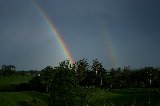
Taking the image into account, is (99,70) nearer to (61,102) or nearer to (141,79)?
(141,79)

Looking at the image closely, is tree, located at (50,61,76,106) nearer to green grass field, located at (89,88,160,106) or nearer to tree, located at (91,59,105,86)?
green grass field, located at (89,88,160,106)

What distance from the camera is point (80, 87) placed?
30906 mm

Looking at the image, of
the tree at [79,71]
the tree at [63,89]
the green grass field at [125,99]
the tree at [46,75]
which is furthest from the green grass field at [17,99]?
the tree at [63,89]

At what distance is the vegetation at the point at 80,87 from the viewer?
1155 inches

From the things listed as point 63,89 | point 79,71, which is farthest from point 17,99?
point 63,89

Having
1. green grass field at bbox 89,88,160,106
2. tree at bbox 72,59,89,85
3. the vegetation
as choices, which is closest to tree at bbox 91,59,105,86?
the vegetation

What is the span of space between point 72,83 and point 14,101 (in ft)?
215

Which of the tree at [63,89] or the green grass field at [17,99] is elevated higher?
the tree at [63,89]

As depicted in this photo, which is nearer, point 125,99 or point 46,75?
point 125,99

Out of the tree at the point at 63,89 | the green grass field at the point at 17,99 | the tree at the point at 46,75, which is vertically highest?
the tree at the point at 46,75

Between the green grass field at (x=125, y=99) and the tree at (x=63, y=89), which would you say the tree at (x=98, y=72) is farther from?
the tree at (x=63, y=89)

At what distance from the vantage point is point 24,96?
329ft

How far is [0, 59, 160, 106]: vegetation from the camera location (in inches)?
1155

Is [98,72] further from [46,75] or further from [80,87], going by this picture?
[80,87]
